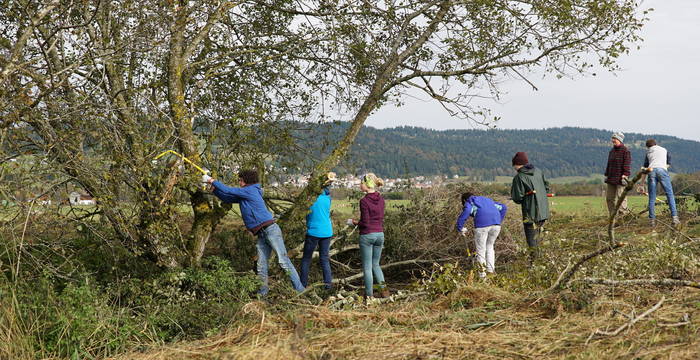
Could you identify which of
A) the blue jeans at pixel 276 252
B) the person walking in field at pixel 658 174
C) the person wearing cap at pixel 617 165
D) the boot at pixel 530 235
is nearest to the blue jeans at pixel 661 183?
the person walking in field at pixel 658 174

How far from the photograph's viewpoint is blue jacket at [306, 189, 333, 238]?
28.6ft

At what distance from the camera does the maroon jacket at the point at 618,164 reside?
37.5 ft

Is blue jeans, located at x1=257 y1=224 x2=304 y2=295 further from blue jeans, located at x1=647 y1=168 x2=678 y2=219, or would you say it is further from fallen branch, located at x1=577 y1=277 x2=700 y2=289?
blue jeans, located at x1=647 y1=168 x2=678 y2=219

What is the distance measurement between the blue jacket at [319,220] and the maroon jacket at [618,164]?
233 inches

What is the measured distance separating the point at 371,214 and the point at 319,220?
82cm

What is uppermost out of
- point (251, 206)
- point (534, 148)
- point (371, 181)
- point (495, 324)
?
point (534, 148)

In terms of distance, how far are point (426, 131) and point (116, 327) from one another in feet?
287

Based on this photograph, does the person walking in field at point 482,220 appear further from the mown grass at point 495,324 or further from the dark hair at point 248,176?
the dark hair at point 248,176

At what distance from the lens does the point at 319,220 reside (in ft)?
28.8

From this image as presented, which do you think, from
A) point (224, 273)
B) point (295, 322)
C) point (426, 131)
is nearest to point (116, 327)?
point (295, 322)

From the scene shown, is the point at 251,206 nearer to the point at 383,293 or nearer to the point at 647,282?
the point at 383,293

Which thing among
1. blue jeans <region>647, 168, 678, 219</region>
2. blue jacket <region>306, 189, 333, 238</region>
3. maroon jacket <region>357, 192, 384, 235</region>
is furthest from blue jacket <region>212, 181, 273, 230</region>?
blue jeans <region>647, 168, 678, 219</region>

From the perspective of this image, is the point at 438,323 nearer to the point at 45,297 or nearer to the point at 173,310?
the point at 173,310

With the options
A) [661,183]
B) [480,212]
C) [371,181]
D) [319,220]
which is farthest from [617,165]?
[319,220]
